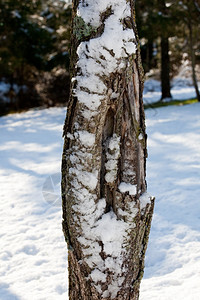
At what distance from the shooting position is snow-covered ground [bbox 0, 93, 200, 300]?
289 centimetres

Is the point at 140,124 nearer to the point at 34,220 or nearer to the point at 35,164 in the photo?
the point at 34,220

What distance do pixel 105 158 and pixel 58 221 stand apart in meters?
2.65

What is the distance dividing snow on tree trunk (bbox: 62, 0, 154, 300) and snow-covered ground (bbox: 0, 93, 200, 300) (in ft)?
4.01

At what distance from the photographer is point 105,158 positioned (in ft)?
5.26

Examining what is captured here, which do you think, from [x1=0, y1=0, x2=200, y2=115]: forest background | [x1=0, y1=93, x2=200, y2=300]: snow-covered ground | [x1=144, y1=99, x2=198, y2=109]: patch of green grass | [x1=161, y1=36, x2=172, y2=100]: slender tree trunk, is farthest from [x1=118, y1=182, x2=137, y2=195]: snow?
[x1=161, y1=36, x2=172, y2=100]: slender tree trunk

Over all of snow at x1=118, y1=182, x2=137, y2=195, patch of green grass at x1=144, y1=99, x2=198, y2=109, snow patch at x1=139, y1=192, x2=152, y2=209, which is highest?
patch of green grass at x1=144, y1=99, x2=198, y2=109

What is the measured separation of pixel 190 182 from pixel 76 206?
3.50 meters

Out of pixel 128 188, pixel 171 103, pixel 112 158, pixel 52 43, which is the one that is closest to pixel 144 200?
pixel 128 188

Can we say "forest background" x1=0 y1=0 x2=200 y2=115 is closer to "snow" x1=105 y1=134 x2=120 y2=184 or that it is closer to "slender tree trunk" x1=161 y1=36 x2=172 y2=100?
"slender tree trunk" x1=161 y1=36 x2=172 y2=100

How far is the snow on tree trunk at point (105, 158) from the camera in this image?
1452mm

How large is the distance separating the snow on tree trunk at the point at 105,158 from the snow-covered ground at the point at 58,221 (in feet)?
4.01

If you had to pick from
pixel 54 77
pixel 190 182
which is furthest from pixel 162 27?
pixel 190 182

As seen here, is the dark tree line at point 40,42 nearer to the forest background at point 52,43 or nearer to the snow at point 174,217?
the forest background at point 52,43

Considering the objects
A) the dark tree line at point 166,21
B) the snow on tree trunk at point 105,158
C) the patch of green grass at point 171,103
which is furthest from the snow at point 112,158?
→ the patch of green grass at point 171,103
